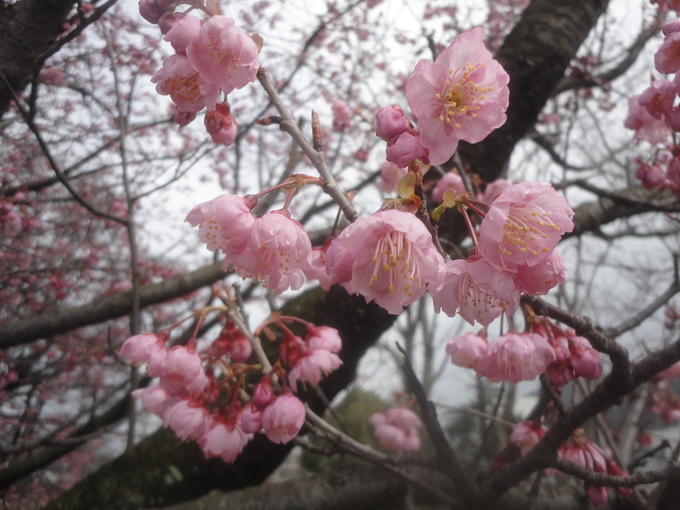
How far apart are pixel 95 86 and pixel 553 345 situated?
4531mm

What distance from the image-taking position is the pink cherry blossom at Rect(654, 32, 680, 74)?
1.09m

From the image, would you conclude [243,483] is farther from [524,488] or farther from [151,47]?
[151,47]

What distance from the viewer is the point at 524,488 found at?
175 cm

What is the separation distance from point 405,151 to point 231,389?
3.35 feet

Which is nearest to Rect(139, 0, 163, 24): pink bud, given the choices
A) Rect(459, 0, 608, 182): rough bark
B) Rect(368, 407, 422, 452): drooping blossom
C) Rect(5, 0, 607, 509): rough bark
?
Rect(5, 0, 607, 509): rough bark

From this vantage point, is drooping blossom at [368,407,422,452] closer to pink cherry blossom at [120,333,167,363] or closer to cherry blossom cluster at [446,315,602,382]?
cherry blossom cluster at [446,315,602,382]

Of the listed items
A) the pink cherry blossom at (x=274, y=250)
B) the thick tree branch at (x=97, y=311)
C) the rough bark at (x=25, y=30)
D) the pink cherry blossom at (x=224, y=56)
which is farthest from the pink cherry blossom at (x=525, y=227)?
the rough bark at (x=25, y=30)

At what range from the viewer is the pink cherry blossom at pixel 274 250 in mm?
792

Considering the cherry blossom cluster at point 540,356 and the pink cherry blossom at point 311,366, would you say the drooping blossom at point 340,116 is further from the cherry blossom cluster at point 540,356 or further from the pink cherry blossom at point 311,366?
the cherry blossom cluster at point 540,356

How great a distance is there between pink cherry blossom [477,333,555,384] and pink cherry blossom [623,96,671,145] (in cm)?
129

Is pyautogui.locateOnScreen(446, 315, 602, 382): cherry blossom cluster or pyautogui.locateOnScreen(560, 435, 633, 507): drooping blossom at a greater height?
pyautogui.locateOnScreen(446, 315, 602, 382): cherry blossom cluster

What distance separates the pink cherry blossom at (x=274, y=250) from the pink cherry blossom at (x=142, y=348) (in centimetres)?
57

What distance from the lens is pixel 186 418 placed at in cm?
126

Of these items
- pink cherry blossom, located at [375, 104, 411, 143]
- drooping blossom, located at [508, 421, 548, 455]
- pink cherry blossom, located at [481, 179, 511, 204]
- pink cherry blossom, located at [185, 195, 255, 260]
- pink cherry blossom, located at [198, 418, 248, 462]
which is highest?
pink cherry blossom, located at [481, 179, 511, 204]
